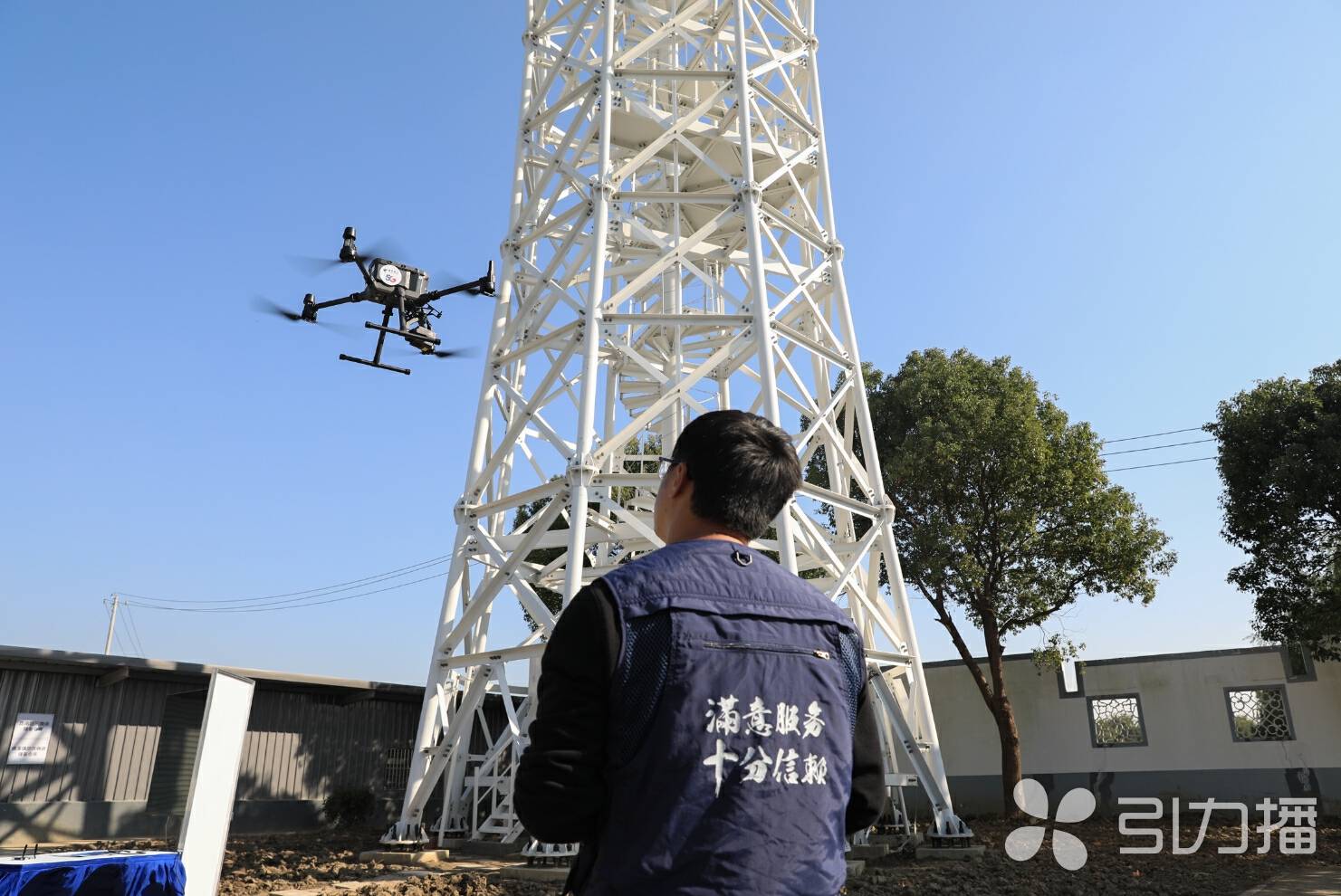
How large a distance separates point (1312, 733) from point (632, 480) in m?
14.1

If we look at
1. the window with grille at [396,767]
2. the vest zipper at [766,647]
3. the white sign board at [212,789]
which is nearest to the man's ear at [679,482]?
the vest zipper at [766,647]

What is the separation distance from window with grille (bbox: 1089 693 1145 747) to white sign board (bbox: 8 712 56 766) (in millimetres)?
17823

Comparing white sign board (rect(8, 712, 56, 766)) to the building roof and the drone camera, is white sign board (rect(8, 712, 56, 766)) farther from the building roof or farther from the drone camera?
the drone camera

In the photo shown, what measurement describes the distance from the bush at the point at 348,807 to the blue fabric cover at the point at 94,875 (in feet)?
32.8

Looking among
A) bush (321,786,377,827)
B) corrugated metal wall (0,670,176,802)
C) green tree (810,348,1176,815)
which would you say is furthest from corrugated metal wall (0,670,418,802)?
green tree (810,348,1176,815)

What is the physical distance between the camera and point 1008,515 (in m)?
14.9

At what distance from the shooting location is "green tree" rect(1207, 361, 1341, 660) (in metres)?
14.1

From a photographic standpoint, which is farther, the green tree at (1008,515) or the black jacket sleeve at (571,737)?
the green tree at (1008,515)

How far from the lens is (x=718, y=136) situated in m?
11.2

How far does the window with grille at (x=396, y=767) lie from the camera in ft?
52.0

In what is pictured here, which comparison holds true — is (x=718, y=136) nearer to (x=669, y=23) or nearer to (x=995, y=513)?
(x=669, y=23)

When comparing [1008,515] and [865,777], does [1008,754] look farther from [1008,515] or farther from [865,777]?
[865,777]

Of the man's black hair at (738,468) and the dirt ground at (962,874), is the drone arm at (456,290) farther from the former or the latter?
the man's black hair at (738,468)

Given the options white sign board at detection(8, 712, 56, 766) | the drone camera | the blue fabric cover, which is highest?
the drone camera
